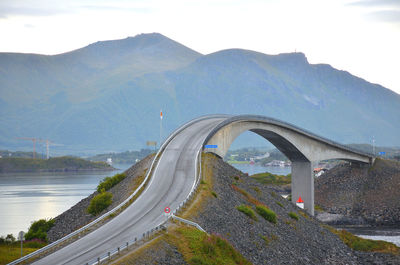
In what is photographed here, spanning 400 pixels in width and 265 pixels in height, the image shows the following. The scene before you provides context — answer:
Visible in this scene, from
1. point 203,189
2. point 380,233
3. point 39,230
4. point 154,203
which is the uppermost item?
point 203,189

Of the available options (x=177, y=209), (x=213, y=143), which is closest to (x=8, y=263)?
(x=177, y=209)

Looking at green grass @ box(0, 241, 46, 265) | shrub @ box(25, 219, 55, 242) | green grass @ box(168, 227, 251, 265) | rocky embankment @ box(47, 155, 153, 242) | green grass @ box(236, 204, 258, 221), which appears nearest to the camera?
green grass @ box(0, 241, 46, 265)

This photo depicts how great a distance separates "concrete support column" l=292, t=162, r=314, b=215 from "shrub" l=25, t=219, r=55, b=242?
187 ft

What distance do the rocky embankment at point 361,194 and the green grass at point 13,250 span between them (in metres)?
65.8

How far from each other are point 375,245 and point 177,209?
33.8 metres

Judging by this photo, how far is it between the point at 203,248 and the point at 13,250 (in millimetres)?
13903

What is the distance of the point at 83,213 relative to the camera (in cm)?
6156

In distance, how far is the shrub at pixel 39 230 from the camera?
54.9 meters

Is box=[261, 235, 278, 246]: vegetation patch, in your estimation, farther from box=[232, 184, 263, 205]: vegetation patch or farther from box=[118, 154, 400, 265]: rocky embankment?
box=[232, 184, 263, 205]: vegetation patch

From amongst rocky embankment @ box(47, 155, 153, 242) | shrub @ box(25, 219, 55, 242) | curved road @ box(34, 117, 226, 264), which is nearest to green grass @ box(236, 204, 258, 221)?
curved road @ box(34, 117, 226, 264)

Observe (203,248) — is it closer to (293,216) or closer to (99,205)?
(99,205)

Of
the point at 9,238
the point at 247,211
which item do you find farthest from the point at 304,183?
the point at 9,238

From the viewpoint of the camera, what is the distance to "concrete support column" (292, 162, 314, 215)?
354ft

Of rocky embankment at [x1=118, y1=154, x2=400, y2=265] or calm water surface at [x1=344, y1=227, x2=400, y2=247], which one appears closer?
rocky embankment at [x1=118, y1=154, x2=400, y2=265]
